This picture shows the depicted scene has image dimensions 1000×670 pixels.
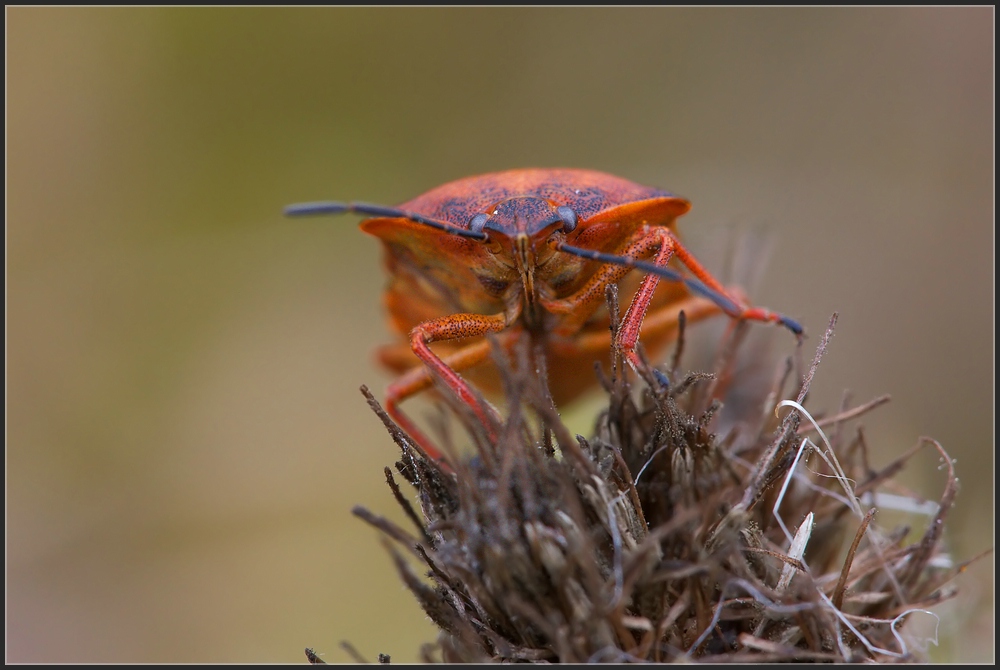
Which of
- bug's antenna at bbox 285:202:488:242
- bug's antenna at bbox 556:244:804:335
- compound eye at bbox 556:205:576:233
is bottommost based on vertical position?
bug's antenna at bbox 556:244:804:335

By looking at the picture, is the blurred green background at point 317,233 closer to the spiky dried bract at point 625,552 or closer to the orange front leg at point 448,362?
the orange front leg at point 448,362

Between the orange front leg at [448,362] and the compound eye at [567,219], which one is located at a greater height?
the compound eye at [567,219]

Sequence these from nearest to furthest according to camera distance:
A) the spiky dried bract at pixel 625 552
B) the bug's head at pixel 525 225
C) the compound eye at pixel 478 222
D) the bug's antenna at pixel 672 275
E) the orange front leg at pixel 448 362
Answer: the spiky dried bract at pixel 625 552 < the bug's antenna at pixel 672 275 < the orange front leg at pixel 448 362 < the bug's head at pixel 525 225 < the compound eye at pixel 478 222

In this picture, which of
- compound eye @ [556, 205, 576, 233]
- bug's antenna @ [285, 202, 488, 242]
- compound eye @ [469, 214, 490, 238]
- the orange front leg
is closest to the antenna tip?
bug's antenna @ [285, 202, 488, 242]

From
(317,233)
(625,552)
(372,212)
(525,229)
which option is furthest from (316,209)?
(317,233)

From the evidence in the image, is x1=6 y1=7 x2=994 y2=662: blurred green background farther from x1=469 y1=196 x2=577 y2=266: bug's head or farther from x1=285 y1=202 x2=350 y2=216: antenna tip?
x1=285 y1=202 x2=350 y2=216: antenna tip

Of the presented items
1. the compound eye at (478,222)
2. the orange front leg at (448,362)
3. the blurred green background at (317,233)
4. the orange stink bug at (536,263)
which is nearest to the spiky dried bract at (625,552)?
the orange front leg at (448,362)
